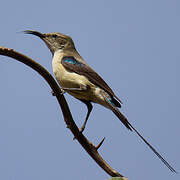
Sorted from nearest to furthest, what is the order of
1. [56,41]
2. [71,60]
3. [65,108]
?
[65,108]
[71,60]
[56,41]

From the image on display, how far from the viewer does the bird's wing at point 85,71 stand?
176 inches

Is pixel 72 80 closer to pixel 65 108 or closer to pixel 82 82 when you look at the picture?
pixel 82 82

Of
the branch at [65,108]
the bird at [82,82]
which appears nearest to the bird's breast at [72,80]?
the bird at [82,82]

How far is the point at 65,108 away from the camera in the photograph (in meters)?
3.30

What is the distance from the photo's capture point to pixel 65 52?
5043mm

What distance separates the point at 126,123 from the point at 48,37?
2051mm

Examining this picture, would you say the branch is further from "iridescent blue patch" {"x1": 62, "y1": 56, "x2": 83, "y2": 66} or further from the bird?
"iridescent blue patch" {"x1": 62, "y1": 56, "x2": 83, "y2": 66}

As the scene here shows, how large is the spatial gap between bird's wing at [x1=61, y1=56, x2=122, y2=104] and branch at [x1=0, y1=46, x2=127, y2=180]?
1.13 metres

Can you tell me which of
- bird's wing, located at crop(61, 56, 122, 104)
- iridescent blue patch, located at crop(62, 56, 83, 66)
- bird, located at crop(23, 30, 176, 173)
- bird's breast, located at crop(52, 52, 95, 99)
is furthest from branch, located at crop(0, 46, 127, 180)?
iridescent blue patch, located at crop(62, 56, 83, 66)

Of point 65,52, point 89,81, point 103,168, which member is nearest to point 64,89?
point 89,81

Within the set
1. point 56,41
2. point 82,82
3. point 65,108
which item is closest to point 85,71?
point 82,82

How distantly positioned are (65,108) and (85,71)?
55.7 inches

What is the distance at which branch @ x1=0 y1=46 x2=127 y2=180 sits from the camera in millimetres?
2783

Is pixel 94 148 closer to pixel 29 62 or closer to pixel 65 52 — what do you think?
pixel 29 62
